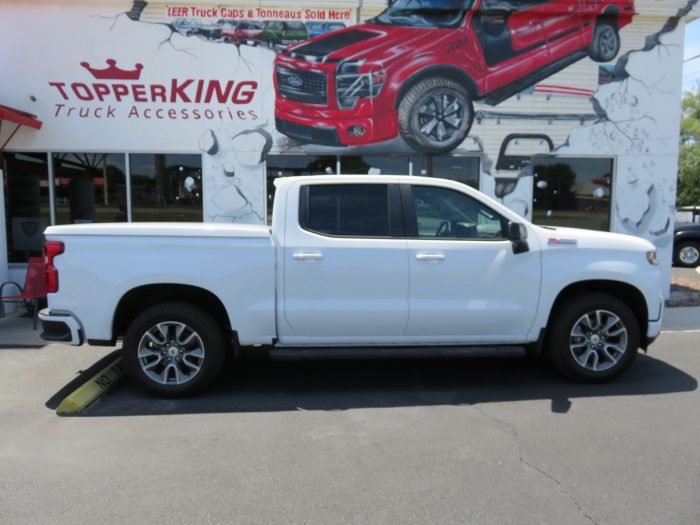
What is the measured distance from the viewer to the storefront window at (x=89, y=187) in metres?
9.16

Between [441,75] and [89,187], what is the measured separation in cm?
661

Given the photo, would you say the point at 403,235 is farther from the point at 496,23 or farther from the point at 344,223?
the point at 496,23

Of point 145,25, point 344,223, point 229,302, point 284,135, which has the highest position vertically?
point 145,25

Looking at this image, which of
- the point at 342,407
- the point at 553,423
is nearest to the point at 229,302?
the point at 342,407

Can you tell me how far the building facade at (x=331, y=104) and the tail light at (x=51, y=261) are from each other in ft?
16.3

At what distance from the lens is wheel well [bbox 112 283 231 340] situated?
4.53 meters

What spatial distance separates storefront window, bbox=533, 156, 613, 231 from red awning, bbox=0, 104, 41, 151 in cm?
870

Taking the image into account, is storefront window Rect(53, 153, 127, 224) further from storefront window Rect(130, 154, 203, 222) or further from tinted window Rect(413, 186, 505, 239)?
tinted window Rect(413, 186, 505, 239)

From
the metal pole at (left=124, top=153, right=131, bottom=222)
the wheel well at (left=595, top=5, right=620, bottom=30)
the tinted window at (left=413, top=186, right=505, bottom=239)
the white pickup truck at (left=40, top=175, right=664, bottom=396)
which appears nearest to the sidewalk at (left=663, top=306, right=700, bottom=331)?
the white pickup truck at (left=40, top=175, right=664, bottom=396)

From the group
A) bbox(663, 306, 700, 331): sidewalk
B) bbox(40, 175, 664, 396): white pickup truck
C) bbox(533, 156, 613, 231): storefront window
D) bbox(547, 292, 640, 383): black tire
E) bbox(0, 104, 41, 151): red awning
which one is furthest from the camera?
bbox(533, 156, 613, 231): storefront window

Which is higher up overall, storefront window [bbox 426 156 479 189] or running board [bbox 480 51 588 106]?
running board [bbox 480 51 588 106]

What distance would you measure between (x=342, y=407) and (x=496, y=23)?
26.1ft

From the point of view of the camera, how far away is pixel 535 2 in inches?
366

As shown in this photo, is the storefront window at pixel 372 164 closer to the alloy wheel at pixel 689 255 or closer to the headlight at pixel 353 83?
the headlight at pixel 353 83
